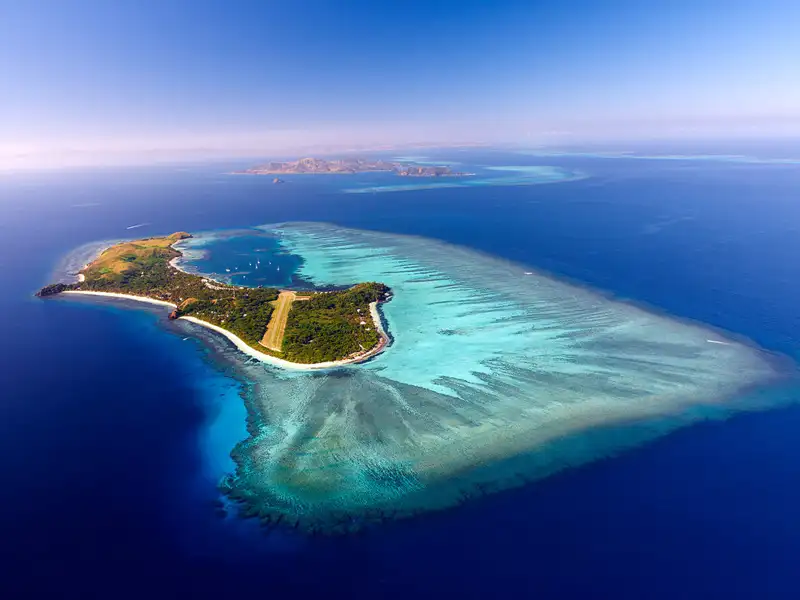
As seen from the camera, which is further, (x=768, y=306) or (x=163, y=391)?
(x=768, y=306)

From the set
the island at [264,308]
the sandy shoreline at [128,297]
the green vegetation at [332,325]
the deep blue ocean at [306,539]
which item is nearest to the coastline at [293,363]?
the island at [264,308]

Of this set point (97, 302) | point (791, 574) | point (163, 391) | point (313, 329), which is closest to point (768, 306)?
point (791, 574)

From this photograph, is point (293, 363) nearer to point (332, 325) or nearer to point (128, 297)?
point (332, 325)

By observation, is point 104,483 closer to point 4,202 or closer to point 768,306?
point 768,306

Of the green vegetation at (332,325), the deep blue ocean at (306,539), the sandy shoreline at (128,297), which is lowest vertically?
the deep blue ocean at (306,539)

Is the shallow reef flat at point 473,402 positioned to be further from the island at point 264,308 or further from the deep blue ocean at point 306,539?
the island at point 264,308

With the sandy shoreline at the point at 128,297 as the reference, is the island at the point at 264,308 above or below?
above
